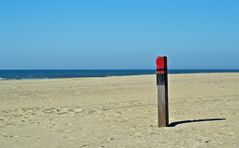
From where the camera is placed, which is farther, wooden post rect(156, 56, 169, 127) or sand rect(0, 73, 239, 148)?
wooden post rect(156, 56, 169, 127)

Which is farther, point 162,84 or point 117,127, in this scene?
point 162,84

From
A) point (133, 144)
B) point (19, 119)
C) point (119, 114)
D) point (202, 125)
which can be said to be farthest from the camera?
point (119, 114)

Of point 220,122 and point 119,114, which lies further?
point 119,114

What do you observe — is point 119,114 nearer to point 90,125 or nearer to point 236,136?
point 90,125

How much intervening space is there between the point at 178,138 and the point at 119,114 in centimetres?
361

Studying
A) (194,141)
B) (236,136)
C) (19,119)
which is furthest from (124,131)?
(19,119)

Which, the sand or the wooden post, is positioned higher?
the wooden post

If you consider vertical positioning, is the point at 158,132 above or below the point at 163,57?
below

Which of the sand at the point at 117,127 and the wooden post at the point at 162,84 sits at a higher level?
the wooden post at the point at 162,84

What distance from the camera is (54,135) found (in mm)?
7051

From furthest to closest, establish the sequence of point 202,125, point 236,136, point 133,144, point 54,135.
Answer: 1. point 202,125
2. point 54,135
3. point 236,136
4. point 133,144

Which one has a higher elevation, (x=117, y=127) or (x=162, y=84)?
(x=162, y=84)

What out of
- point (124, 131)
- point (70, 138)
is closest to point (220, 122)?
point (124, 131)

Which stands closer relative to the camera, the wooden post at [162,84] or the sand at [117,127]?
the sand at [117,127]
